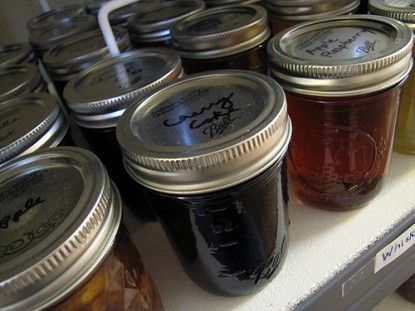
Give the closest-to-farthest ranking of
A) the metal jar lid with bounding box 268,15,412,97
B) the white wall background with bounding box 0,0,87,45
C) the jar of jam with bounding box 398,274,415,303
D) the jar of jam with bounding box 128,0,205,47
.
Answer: the metal jar lid with bounding box 268,15,412,97 < the jar of jam with bounding box 128,0,205,47 < the jar of jam with bounding box 398,274,415,303 < the white wall background with bounding box 0,0,87,45

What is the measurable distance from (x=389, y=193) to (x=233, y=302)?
261 millimetres

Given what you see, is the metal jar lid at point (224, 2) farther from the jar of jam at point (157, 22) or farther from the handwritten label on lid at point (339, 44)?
the handwritten label on lid at point (339, 44)

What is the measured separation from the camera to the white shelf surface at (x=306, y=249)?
466mm

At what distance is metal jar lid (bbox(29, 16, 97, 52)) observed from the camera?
80cm

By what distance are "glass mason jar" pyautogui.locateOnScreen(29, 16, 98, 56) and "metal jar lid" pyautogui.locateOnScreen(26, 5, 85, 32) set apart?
0.9 inches

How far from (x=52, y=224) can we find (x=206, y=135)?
0.16 m

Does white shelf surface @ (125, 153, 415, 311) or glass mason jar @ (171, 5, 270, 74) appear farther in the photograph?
glass mason jar @ (171, 5, 270, 74)

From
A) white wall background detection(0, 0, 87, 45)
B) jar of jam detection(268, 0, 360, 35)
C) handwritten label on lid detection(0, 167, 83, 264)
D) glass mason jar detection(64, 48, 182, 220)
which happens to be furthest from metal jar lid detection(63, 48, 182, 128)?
white wall background detection(0, 0, 87, 45)

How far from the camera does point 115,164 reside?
20.7 inches

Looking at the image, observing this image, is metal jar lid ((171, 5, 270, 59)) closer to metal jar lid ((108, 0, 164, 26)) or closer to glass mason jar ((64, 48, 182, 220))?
glass mason jar ((64, 48, 182, 220))

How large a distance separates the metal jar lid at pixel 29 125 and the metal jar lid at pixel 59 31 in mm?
281

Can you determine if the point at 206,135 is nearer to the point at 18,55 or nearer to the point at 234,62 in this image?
the point at 234,62

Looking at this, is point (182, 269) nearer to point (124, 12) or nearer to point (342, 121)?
point (342, 121)

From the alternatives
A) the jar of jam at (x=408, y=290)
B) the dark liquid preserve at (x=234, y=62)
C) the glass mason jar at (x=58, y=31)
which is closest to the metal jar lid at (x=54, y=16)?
the glass mason jar at (x=58, y=31)
